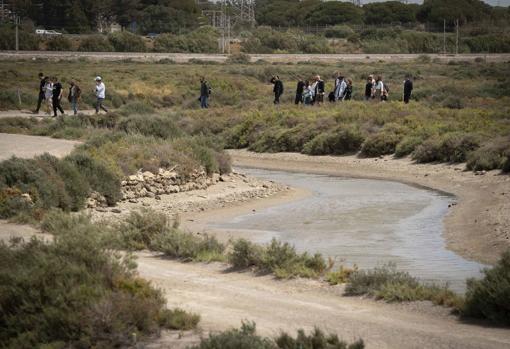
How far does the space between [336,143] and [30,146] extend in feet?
41.7

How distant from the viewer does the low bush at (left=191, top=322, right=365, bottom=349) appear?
9.27 m

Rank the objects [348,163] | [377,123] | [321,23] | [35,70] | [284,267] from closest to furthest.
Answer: [284,267] → [348,163] → [377,123] → [35,70] → [321,23]

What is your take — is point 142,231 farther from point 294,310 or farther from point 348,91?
point 348,91

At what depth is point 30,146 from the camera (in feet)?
97.6

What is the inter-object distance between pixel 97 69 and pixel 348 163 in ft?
150

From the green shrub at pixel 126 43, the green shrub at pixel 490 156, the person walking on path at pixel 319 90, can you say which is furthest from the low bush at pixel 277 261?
the green shrub at pixel 126 43

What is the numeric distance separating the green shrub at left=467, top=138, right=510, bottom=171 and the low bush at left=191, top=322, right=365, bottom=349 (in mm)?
20526

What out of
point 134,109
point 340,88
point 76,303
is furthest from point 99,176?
point 340,88

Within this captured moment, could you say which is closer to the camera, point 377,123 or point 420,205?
point 420,205

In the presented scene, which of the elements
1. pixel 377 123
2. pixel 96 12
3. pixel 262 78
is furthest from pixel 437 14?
pixel 377 123

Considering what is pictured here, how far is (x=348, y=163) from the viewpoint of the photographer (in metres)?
35.9

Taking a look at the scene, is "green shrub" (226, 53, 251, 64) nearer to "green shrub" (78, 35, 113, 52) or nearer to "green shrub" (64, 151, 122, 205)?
"green shrub" (78, 35, 113, 52)

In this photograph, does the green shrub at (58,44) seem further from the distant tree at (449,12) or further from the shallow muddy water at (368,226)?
the shallow muddy water at (368,226)

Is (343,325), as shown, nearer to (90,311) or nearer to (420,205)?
(90,311)
